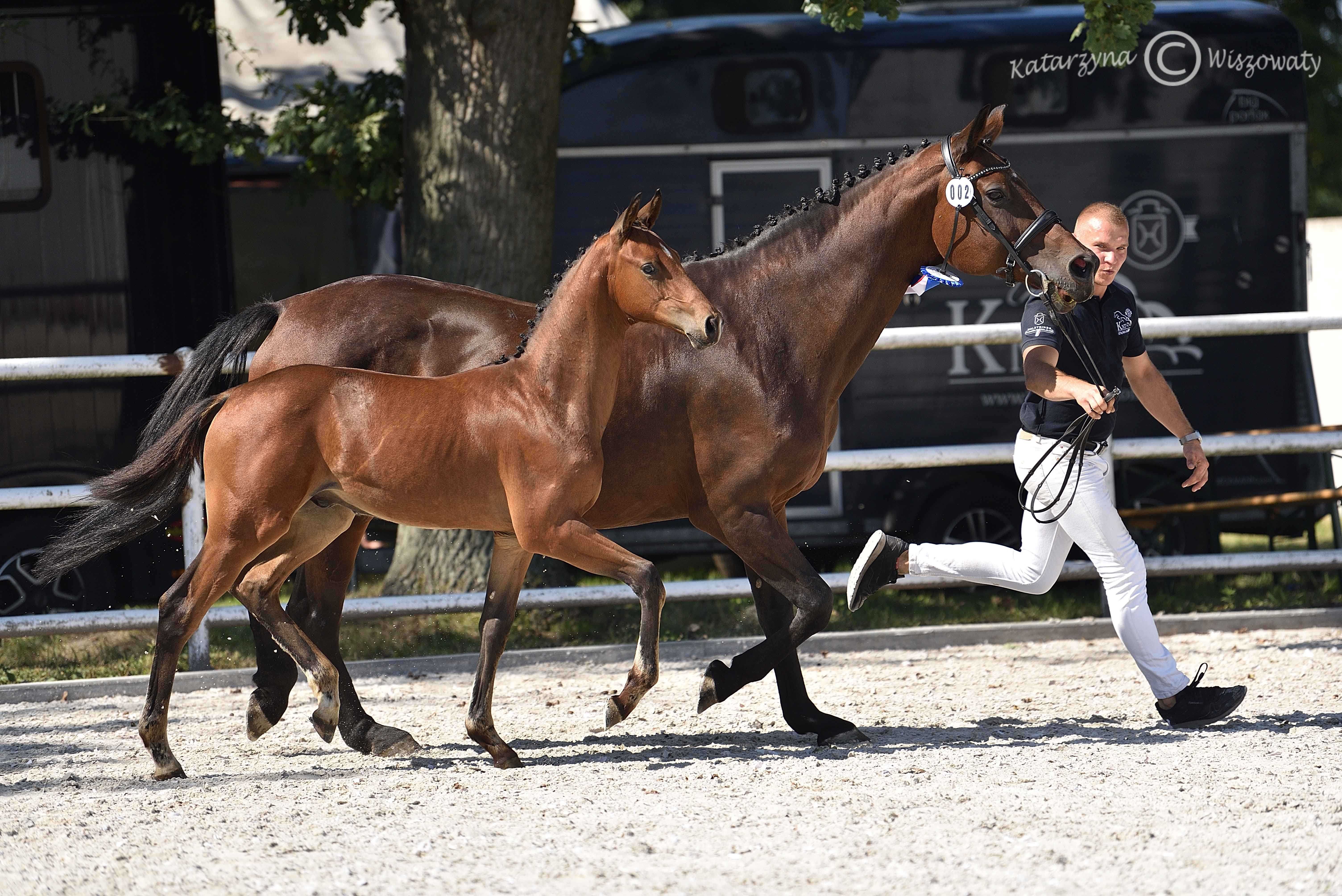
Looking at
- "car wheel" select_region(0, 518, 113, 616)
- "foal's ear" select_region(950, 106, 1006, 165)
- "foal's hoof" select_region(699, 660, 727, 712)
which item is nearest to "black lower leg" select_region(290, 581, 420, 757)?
"foal's hoof" select_region(699, 660, 727, 712)

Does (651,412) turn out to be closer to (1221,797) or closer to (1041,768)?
(1041,768)

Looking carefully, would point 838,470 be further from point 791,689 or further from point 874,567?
point 791,689

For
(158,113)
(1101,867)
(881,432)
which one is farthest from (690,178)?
(1101,867)

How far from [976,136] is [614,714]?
7.66 ft

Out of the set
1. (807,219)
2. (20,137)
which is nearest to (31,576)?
(20,137)

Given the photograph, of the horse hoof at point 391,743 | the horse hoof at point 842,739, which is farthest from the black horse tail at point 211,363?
the horse hoof at point 842,739

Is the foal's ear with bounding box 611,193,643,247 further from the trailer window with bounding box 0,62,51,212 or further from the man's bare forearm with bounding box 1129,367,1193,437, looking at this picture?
the trailer window with bounding box 0,62,51,212

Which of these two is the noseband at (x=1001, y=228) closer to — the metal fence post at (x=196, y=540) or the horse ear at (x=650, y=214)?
the horse ear at (x=650, y=214)

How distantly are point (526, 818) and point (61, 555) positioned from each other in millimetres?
2157

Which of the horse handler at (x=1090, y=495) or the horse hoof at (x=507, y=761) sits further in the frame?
the horse handler at (x=1090, y=495)

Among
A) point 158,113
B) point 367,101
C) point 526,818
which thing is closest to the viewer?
point 526,818

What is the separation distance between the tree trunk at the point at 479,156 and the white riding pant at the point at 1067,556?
3042 mm

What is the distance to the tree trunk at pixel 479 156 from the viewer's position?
7.48 meters

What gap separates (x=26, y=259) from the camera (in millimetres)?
7766
